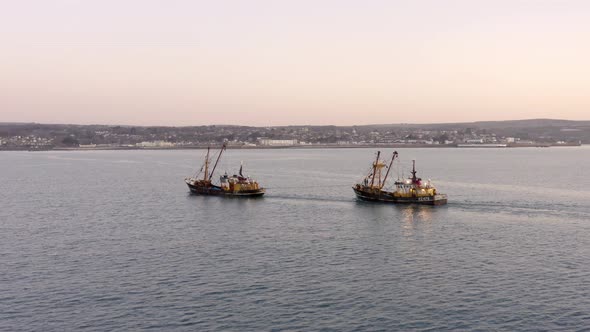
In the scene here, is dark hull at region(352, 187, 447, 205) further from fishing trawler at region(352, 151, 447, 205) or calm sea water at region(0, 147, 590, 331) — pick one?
calm sea water at region(0, 147, 590, 331)

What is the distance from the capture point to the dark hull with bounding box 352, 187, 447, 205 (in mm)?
98188

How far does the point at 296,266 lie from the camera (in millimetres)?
55500

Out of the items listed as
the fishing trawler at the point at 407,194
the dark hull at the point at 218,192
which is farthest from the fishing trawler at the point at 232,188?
the fishing trawler at the point at 407,194

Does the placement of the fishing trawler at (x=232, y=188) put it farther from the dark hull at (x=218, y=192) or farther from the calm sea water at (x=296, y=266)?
the calm sea water at (x=296, y=266)

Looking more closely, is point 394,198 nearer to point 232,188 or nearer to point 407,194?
point 407,194

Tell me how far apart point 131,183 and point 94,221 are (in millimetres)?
63564

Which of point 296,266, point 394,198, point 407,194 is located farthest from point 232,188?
point 296,266

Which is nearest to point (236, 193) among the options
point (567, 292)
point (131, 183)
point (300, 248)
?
point (131, 183)

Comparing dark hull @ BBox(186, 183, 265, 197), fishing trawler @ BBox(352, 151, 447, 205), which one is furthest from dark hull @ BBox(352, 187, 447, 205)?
dark hull @ BBox(186, 183, 265, 197)

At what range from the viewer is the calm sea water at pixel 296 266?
138 ft

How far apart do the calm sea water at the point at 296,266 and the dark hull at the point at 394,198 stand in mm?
3219

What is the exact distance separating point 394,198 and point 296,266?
164 ft

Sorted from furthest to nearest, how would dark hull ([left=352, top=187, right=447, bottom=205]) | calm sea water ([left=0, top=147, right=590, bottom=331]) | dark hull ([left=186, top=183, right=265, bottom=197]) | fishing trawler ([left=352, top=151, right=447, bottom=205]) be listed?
1. dark hull ([left=186, top=183, right=265, bottom=197])
2. fishing trawler ([left=352, top=151, right=447, bottom=205])
3. dark hull ([left=352, top=187, right=447, bottom=205])
4. calm sea water ([left=0, top=147, right=590, bottom=331])

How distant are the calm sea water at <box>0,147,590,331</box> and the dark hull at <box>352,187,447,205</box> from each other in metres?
3.22
